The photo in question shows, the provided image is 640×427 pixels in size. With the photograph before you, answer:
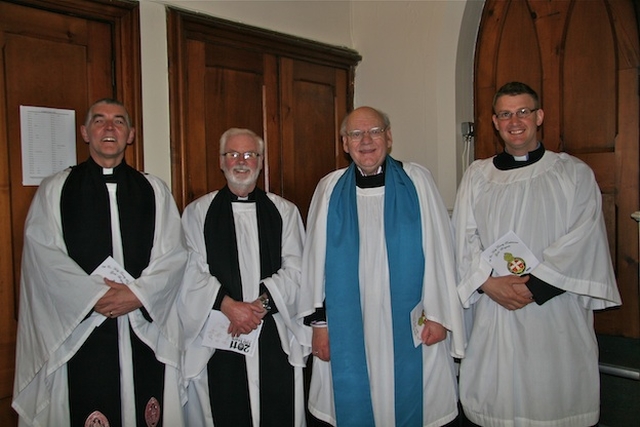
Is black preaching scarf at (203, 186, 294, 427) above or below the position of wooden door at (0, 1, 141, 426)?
below

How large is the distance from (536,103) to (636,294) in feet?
4.32

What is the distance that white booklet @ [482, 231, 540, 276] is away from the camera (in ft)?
8.04

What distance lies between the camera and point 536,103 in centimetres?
253

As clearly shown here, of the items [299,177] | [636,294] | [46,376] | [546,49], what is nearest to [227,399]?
[46,376]

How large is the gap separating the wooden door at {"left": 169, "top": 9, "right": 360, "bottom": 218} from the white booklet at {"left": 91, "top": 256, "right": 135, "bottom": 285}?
0.86 m

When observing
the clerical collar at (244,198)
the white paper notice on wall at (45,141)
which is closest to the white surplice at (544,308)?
the clerical collar at (244,198)

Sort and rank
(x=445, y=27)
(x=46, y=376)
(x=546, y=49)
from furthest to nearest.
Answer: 1. (x=445, y=27)
2. (x=546, y=49)
3. (x=46, y=376)

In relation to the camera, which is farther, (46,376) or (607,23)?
(607,23)

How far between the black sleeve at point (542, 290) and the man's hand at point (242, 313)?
123cm

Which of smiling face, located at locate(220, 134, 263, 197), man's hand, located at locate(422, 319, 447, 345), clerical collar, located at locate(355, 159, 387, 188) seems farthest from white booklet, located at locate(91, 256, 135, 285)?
man's hand, located at locate(422, 319, 447, 345)

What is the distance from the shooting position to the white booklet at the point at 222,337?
2.72 metres

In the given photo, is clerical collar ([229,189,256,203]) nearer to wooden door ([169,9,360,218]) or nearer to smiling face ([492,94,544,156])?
wooden door ([169,9,360,218])

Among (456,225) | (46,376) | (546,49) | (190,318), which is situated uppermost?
(546,49)

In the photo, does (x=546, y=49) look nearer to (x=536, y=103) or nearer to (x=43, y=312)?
(x=536, y=103)
